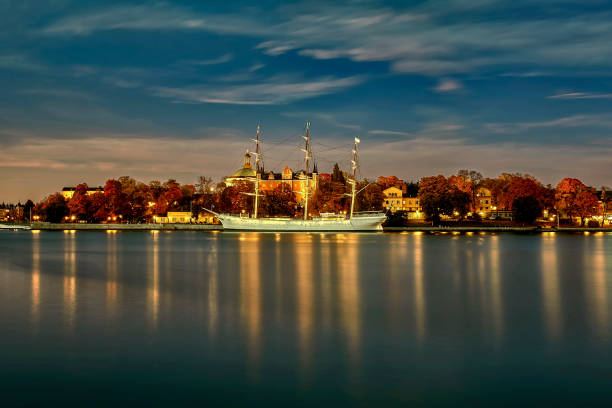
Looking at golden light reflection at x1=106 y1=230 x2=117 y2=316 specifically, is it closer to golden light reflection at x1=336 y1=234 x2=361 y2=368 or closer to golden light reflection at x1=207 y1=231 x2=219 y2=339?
golden light reflection at x1=207 y1=231 x2=219 y2=339

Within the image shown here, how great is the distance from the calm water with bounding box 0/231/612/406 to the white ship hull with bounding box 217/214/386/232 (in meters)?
81.2

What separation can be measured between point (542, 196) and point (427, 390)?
5054 inches

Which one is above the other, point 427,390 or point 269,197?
point 269,197

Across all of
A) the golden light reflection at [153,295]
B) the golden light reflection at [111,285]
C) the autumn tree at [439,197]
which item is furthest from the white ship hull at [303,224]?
the golden light reflection at [153,295]

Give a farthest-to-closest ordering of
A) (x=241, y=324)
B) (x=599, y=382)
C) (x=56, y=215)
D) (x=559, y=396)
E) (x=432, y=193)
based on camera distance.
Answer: (x=56, y=215) → (x=432, y=193) → (x=241, y=324) → (x=599, y=382) → (x=559, y=396)

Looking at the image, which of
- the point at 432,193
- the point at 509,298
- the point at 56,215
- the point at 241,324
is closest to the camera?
the point at 241,324

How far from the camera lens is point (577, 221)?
140375mm

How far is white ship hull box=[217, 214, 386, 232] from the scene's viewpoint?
113438mm

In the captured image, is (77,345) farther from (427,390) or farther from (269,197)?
(269,197)

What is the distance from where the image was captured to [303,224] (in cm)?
11725

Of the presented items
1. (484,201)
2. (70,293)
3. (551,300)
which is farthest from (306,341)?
(484,201)

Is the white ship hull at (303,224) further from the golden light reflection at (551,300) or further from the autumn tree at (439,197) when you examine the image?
the golden light reflection at (551,300)

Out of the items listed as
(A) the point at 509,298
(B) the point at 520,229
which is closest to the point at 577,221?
(B) the point at 520,229

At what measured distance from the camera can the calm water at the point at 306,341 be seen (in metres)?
11.0
